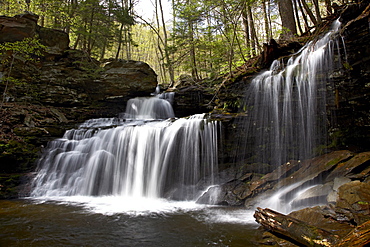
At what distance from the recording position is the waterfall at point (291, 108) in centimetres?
615

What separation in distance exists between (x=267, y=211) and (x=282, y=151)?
3.30 meters

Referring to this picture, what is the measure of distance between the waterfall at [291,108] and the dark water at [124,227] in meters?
2.51

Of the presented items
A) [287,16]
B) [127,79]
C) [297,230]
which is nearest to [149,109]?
[127,79]

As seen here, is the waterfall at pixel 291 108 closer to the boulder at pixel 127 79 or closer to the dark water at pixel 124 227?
the dark water at pixel 124 227

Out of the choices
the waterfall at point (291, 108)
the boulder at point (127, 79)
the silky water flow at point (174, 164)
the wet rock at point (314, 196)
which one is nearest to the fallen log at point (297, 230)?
the silky water flow at point (174, 164)

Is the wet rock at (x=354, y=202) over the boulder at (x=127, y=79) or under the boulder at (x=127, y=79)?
under

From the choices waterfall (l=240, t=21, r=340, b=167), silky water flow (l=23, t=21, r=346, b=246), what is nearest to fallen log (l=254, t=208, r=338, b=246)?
silky water flow (l=23, t=21, r=346, b=246)

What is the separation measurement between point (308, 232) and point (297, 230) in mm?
173

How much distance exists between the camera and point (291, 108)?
6.63m

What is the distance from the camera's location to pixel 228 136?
772 centimetres

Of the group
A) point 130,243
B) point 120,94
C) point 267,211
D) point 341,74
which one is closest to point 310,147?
point 341,74

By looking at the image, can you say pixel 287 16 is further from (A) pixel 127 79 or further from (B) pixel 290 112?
(A) pixel 127 79

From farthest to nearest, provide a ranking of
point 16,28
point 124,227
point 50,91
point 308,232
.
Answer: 1. point 50,91
2. point 16,28
3. point 124,227
4. point 308,232

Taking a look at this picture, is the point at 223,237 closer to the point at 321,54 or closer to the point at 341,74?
the point at 341,74
